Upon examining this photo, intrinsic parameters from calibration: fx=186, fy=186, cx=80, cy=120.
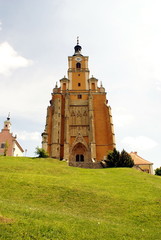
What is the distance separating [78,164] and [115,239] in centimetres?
2249

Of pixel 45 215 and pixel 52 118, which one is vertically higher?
pixel 52 118

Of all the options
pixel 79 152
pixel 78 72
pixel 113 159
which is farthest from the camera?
pixel 78 72

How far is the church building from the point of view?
3642 centimetres

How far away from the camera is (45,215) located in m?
7.70

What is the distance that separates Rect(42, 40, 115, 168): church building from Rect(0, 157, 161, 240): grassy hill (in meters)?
20.3

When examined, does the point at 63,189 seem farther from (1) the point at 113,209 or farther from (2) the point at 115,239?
(2) the point at 115,239

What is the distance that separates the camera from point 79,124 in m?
39.6

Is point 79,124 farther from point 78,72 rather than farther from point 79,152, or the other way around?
point 78,72

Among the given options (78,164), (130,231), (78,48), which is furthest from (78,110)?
(130,231)

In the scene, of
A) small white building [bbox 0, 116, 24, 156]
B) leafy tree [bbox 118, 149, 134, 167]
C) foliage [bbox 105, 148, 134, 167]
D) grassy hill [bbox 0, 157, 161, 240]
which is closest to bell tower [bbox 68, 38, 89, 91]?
small white building [bbox 0, 116, 24, 156]

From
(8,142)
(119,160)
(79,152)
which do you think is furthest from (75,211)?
(8,142)

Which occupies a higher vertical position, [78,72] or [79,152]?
[78,72]

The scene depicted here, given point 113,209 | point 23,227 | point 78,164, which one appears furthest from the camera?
point 78,164

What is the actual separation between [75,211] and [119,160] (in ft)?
63.6
